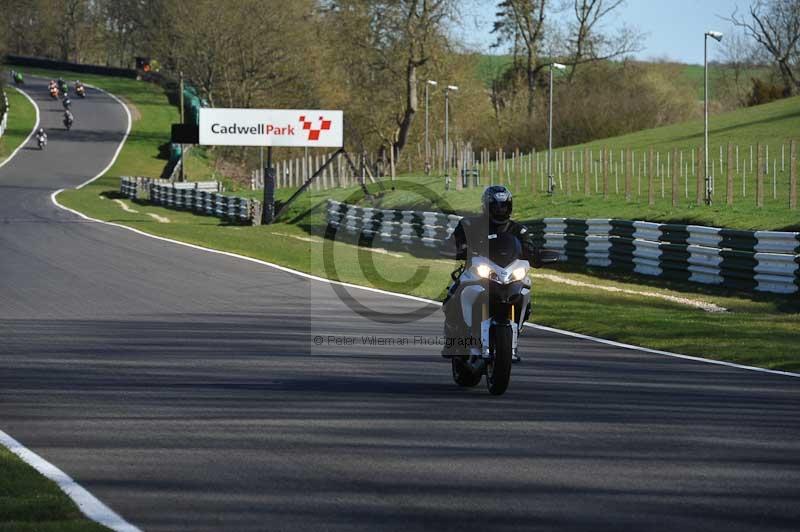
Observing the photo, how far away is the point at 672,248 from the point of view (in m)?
26.8

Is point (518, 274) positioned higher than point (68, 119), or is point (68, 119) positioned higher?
point (68, 119)

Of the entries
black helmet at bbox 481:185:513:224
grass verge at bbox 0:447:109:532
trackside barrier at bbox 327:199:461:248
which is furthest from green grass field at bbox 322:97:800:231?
grass verge at bbox 0:447:109:532

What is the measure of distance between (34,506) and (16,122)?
91452mm

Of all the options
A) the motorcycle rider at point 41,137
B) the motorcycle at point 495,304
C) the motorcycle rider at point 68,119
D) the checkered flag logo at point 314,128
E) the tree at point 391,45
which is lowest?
the motorcycle at point 495,304

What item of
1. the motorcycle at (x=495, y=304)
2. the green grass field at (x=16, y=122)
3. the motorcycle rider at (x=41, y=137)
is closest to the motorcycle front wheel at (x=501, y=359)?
the motorcycle at (x=495, y=304)

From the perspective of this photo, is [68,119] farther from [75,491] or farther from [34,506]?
[34,506]

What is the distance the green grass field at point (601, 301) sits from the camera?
1562cm

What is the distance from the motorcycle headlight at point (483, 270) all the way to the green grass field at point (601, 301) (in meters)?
4.81

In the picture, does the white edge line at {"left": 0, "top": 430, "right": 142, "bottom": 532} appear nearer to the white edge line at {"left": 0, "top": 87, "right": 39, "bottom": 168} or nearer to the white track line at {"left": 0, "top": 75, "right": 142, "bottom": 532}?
the white track line at {"left": 0, "top": 75, "right": 142, "bottom": 532}

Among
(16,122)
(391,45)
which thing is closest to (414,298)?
(391,45)

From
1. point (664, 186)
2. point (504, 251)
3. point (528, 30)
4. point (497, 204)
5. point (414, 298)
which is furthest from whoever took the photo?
point (528, 30)

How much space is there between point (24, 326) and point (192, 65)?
66.9 meters

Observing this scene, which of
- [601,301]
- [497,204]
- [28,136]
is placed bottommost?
[601,301]

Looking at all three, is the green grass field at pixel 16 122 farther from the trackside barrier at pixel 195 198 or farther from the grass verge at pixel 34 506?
the grass verge at pixel 34 506
